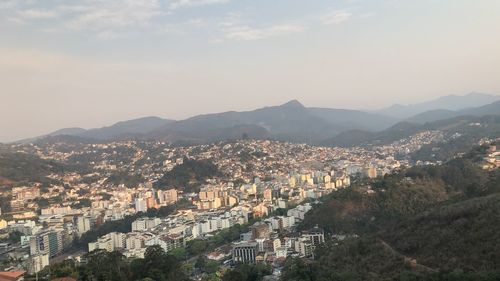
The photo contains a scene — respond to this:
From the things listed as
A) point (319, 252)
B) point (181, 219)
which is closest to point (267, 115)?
point (181, 219)

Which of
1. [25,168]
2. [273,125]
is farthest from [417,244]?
[273,125]

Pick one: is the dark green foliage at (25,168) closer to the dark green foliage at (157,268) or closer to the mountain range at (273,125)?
the dark green foliage at (157,268)

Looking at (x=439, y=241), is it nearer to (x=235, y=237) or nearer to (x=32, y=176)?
(x=235, y=237)

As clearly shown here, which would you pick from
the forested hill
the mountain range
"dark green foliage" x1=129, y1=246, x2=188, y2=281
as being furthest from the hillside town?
the mountain range

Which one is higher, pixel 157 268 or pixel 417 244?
pixel 417 244

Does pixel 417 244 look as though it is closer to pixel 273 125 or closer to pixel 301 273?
pixel 301 273
